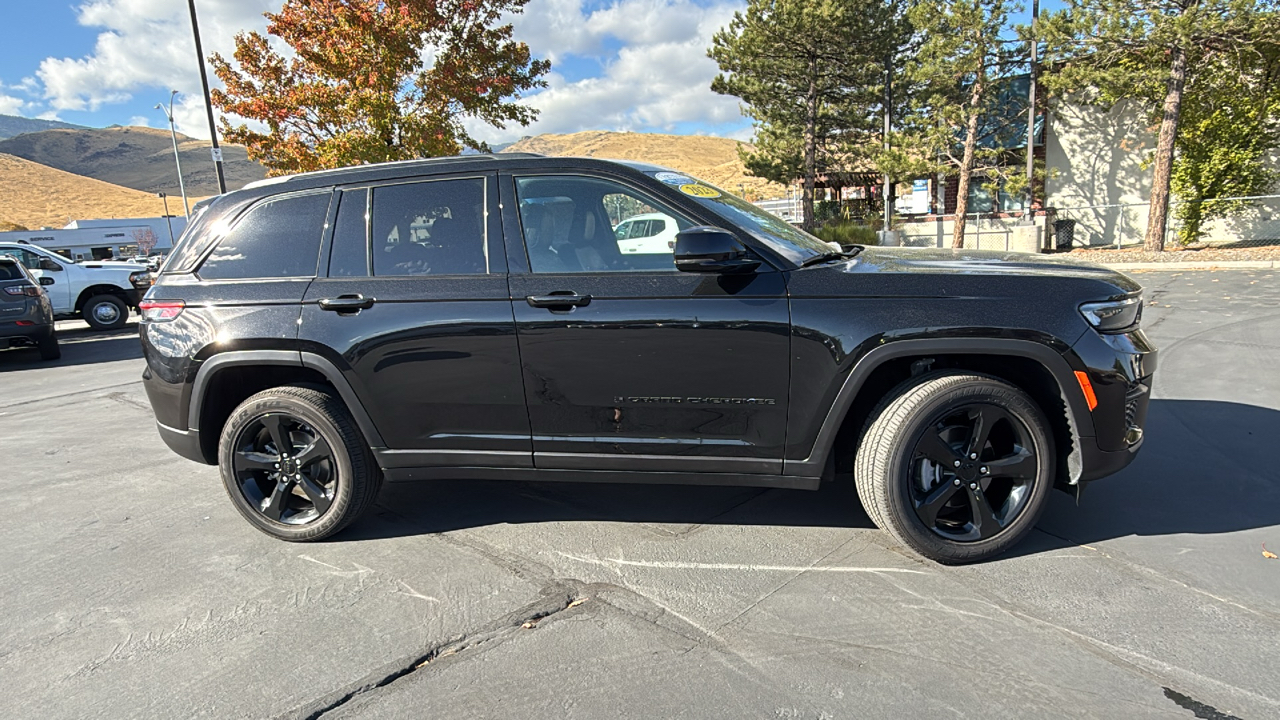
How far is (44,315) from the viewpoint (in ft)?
33.1

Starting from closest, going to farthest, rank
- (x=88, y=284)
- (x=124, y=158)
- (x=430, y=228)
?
(x=430, y=228), (x=88, y=284), (x=124, y=158)

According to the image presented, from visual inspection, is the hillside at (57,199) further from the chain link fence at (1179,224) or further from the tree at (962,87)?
the chain link fence at (1179,224)

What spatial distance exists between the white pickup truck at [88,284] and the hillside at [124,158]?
14893 cm

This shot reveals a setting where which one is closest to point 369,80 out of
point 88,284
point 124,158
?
point 88,284

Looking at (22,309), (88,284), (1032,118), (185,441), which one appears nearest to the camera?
(185,441)

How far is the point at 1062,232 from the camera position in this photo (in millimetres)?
22922

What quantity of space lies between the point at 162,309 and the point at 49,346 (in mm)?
8915

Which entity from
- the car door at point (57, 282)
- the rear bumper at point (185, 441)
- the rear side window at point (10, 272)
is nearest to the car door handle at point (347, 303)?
the rear bumper at point (185, 441)

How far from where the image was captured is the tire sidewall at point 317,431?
3521mm

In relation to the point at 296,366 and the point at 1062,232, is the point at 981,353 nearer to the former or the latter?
the point at 296,366

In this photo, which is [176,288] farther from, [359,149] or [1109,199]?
[1109,199]

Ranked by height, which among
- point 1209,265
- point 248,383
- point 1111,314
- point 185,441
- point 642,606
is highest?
point 1111,314

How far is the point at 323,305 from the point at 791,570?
8.20ft

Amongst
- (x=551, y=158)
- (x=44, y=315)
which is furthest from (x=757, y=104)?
(x=551, y=158)
